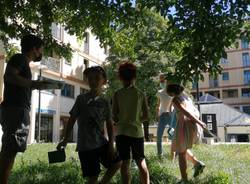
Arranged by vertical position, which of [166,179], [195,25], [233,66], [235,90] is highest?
[233,66]

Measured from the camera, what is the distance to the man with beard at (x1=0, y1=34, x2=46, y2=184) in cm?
388

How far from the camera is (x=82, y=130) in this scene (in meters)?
4.27

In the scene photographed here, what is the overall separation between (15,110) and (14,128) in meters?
0.19

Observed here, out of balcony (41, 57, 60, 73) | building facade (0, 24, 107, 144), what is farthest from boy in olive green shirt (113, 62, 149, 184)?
balcony (41, 57, 60, 73)

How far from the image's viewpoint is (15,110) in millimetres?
3961

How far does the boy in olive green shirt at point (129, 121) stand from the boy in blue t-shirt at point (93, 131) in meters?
0.36

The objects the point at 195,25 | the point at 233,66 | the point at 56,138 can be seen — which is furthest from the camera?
the point at 233,66

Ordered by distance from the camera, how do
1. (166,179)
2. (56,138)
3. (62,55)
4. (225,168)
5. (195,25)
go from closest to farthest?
(195,25) < (166,179) < (225,168) < (62,55) < (56,138)

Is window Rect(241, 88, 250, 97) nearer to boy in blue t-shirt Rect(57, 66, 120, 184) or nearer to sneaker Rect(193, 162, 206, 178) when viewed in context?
sneaker Rect(193, 162, 206, 178)

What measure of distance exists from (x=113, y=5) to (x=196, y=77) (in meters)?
2.07

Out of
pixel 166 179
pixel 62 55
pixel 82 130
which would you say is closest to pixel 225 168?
pixel 166 179

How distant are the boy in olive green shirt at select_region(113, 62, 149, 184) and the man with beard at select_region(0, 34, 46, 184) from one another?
45.1 inches

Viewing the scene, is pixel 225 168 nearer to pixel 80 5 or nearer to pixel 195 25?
pixel 195 25

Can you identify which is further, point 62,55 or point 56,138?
point 56,138
